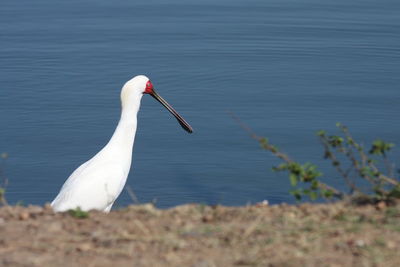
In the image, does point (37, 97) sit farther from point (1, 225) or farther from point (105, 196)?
point (1, 225)

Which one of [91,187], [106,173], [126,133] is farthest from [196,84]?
[91,187]

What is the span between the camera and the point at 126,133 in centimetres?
991

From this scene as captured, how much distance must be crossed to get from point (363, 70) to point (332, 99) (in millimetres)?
1333

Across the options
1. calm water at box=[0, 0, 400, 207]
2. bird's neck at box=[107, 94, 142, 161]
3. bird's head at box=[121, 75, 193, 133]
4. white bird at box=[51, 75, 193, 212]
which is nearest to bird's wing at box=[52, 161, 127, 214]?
white bird at box=[51, 75, 193, 212]

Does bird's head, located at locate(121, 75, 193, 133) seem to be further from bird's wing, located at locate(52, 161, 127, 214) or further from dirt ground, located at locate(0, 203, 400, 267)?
dirt ground, located at locate(0, 203, 400, 267)

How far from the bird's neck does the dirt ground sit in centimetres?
289

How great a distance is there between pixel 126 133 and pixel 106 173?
65 centimetres

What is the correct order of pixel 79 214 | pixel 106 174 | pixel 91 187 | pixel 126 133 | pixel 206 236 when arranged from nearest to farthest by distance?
pixel 206 236, pixel 79 214, pixel 91 187, pixel 106 174, pixel 126 133

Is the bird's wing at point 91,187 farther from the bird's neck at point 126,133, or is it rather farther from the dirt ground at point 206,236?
the dirt ground at point 206,236

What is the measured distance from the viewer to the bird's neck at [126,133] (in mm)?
9766

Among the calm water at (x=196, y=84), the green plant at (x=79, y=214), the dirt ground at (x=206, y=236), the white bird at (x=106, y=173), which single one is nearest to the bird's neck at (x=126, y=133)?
the white bird at (x=106, y=173)

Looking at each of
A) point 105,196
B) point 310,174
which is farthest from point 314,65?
point 310,174

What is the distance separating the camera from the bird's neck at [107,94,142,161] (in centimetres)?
977

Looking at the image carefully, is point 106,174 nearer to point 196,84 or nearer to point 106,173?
point 106,173
